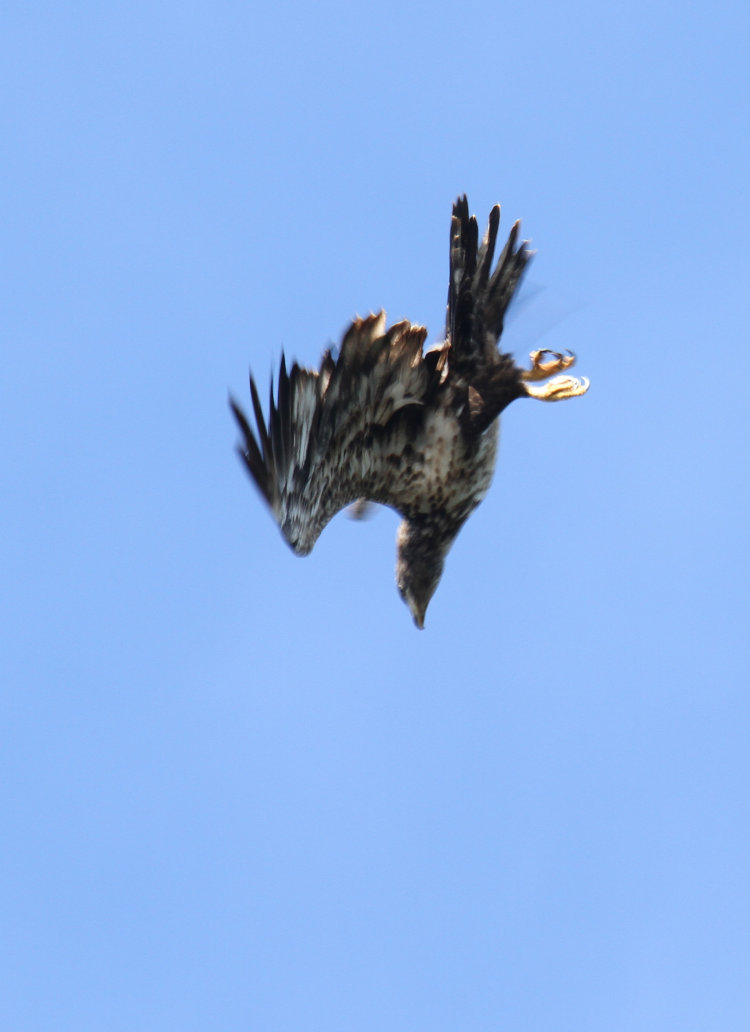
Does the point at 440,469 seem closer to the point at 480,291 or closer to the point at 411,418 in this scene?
the point at 411,418

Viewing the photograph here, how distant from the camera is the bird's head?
11.6 m

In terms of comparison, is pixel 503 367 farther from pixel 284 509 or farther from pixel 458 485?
pixel 284 509

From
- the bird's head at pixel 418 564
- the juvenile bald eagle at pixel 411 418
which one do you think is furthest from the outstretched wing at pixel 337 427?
the bird's head at pixel 418 564

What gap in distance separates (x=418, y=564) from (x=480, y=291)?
1857 mm

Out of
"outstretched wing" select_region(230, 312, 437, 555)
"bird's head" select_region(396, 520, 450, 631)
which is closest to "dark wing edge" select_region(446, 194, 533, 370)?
"outstretched wing" select_region(230, 312, 437, 555)

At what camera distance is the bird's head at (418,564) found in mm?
11555

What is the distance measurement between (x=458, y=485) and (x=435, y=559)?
0.69m

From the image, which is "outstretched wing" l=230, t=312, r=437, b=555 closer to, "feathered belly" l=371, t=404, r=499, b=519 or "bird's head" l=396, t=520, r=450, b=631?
"feathered belly" l=371, t=404, r=499, b=519

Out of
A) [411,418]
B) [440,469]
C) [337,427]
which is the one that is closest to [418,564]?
[440,469]

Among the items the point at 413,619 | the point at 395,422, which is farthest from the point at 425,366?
the point at 413,619

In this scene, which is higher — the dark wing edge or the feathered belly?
the dark wing edge

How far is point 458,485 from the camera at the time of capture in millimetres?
11156

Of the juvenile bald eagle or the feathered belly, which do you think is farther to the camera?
the feathered belly

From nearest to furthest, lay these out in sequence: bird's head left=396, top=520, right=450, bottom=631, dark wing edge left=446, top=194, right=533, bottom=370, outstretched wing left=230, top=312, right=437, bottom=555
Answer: outstretched wing left=230, top=312, right=437, bottom=555, dark wing edge left=446, top=194, right=533, bottom=370, bird's head left=396, top=520, right=450, bottom=631
